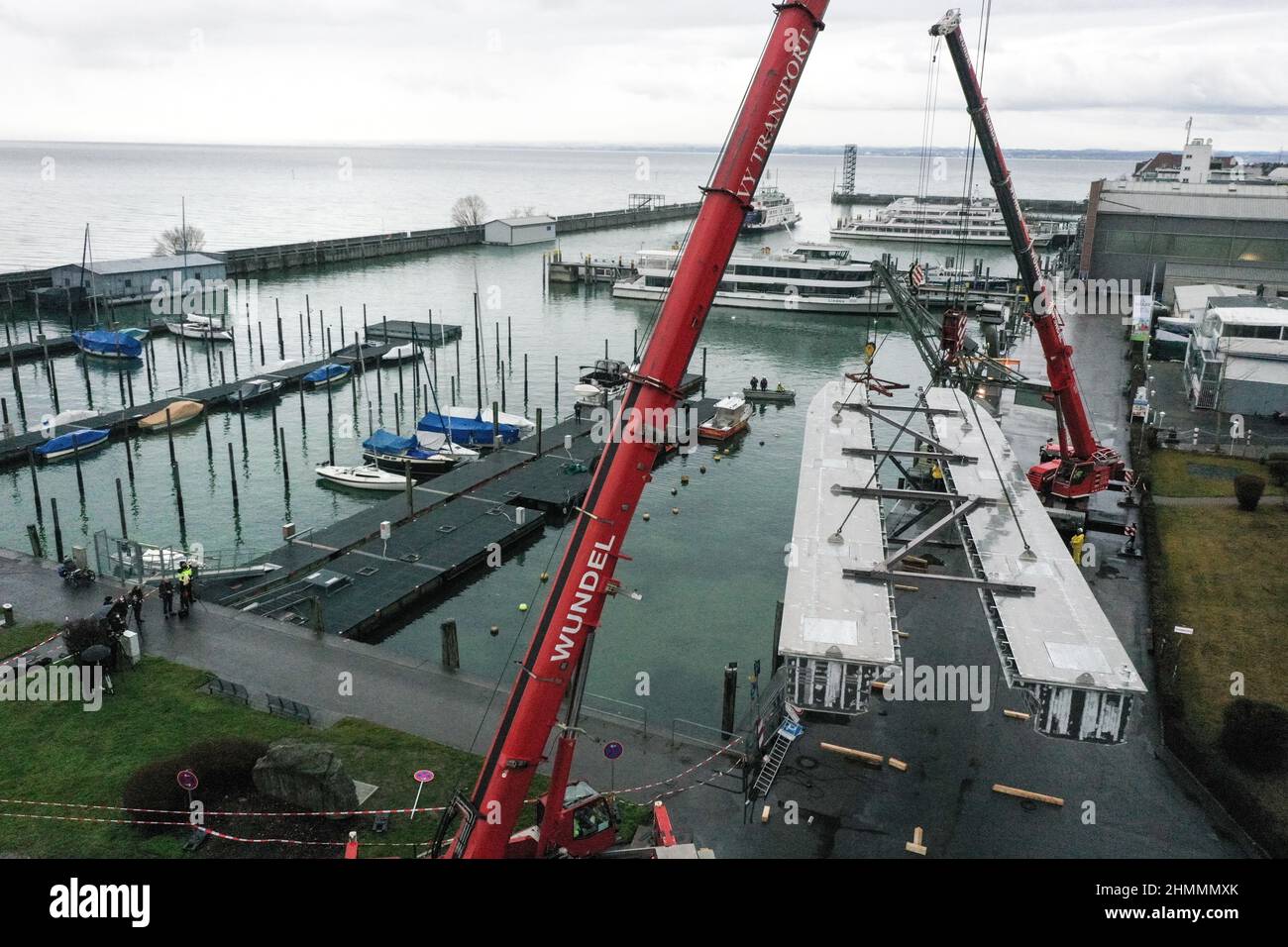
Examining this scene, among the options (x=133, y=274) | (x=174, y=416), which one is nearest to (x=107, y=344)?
(x=133, y=274)

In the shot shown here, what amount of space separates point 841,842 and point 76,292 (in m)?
103

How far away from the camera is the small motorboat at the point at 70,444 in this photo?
5512cm

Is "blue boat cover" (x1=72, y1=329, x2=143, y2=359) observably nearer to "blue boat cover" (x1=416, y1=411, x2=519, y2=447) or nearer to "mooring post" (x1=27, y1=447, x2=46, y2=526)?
"mooring post" (x1=27, y1=447, x2=46, y2=526)

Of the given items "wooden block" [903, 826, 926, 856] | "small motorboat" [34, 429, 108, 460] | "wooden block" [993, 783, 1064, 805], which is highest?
"small motorboat" [34, 429, 108, 460]

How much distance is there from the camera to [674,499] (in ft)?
173

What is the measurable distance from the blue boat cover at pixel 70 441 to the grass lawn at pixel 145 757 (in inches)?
1345

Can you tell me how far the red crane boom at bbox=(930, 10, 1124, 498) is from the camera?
38.8 metres

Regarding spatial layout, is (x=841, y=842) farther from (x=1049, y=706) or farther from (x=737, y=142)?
(x=737, y=142)

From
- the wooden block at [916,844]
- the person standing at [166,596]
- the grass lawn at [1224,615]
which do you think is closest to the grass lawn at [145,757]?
the person standing at [166,596]

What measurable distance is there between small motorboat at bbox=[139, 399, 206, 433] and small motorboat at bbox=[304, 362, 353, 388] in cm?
932

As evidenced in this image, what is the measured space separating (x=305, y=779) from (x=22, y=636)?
15.2 meters

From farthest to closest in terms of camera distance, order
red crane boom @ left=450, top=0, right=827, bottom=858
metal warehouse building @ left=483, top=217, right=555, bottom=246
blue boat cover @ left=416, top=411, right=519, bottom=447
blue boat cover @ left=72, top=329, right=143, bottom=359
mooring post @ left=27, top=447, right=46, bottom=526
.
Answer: metal warehouse building @ left=483, top=217, right=555, bottom=246 < blue boat cover @ left=72, top=329, right=143, bottom=359 < blue boat cover @ left=416, top=411, right=519, bottom=447 < mooring post @ left=27, top=447, right=46, bottom=526 < red crane boom @ left=450, top=0, right=827, bottom=858

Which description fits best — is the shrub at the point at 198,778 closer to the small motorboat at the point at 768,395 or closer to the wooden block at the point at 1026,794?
the wooden block at the point at 1026,794

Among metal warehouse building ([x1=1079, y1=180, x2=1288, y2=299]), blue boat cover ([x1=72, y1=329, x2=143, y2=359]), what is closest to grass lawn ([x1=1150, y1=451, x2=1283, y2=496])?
metal warehouse building ([x1=1079, y1=180, x2=1288, y2=299])
